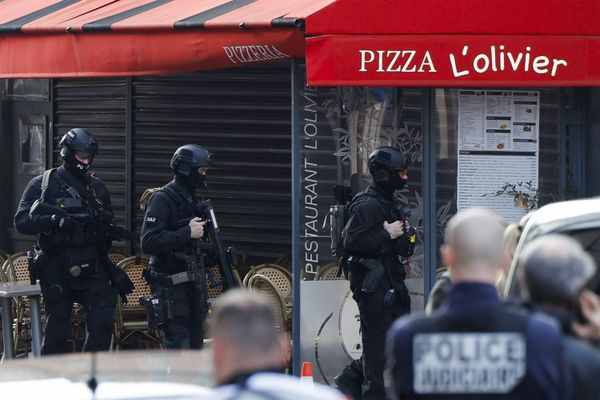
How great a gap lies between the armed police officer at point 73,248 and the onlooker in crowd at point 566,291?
577cm

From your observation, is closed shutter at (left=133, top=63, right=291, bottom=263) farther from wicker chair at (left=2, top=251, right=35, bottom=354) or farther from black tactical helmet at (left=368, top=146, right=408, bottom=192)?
black tactical helmet at (left=368, top=146, right=408, bottom=192)

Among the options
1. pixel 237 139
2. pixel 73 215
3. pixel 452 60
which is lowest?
pixel 73 215

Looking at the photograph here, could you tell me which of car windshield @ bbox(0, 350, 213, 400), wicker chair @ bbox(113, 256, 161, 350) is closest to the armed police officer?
wicker chair @ bbox(113, 256, 161, 350)

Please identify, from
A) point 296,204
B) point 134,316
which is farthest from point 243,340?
point 134,316

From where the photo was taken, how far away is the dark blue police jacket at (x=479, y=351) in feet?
13.3

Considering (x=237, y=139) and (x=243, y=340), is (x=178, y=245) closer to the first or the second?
(x=237, y=139)

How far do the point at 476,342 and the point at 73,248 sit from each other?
5.96 metres

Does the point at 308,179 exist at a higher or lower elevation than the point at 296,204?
higher

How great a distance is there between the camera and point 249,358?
3.66m

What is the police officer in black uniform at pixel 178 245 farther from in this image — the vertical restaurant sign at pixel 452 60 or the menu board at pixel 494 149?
the menu board at pixel 494 149

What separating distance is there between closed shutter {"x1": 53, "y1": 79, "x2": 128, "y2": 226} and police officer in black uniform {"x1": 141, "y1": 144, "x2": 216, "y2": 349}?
11.1 ft

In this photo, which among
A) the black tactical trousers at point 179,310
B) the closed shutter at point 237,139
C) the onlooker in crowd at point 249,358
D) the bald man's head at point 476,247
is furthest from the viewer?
the closed shutter at point 237,139

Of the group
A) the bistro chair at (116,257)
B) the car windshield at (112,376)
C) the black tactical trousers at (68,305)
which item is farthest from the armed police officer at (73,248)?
the car windshield at (112,376)

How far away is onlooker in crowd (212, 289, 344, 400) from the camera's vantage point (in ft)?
11.9
